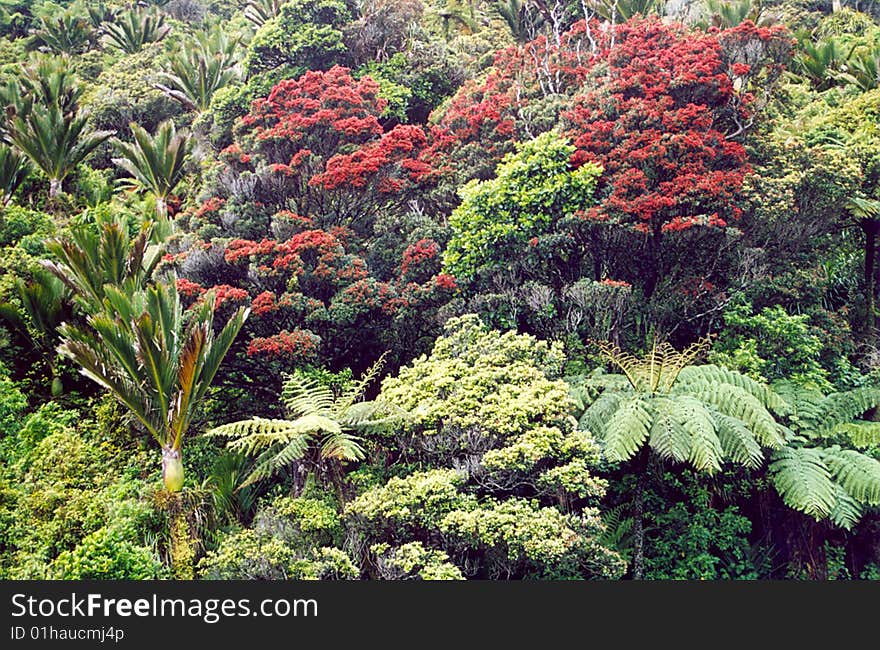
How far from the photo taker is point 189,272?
855 centimetres

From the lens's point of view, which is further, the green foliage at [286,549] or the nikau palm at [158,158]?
the nikau palm at [158,158]

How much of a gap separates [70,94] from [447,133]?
8.27 metres

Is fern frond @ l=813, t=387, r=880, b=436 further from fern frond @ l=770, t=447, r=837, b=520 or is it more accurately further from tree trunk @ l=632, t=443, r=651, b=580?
tree trunk @ l=632, t=443, r=651, b=580

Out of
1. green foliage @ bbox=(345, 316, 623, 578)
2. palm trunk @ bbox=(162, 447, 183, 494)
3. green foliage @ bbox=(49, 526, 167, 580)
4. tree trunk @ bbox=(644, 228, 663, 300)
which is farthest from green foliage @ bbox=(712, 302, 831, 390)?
green foliage @ bbox=(49, 526, 167, 580)

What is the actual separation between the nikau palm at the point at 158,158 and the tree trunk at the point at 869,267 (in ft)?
32.7

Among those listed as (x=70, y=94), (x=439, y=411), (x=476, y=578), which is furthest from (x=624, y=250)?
(x=70, y=94)

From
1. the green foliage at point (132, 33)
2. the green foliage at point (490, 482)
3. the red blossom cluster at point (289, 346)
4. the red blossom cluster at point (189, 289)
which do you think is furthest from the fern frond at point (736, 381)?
the green foliage at point (132, 33)

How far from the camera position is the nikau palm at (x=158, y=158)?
37.4 feet

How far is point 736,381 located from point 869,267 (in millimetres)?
3477

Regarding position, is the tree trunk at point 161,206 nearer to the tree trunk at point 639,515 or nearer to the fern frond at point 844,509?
the tree trunk at point 639,515

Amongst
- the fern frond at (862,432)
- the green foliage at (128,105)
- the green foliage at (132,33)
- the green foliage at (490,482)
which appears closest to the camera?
the green foliage at (490,482)

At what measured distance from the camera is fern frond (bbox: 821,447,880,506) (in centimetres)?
629

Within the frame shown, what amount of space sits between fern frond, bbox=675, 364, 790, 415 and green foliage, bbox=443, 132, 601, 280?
2.42 meters

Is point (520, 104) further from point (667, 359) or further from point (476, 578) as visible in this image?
point (476, 578)
